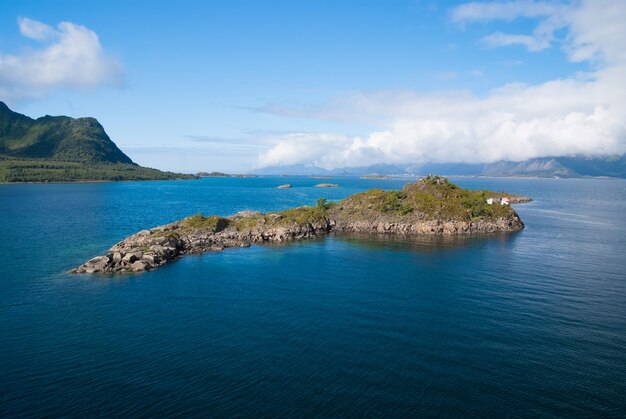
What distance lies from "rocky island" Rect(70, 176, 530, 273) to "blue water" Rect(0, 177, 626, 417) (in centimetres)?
920

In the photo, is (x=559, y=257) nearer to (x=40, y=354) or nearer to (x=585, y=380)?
(x=585, y=380)

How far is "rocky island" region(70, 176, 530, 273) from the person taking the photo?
276ft

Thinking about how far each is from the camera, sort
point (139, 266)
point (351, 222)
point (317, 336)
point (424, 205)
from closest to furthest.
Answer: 1. point (317, 336)
2. point (139, 266)
3. point (351, 222)
4. point (424, 205)

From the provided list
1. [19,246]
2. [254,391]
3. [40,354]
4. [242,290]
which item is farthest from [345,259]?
[19,246]

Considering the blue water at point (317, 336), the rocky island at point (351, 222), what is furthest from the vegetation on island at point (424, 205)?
the blue water at point (317, 336)

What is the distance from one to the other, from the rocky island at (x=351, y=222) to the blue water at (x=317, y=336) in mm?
9202

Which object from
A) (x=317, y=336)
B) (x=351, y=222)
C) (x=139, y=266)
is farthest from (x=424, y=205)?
(x=317, y=336)

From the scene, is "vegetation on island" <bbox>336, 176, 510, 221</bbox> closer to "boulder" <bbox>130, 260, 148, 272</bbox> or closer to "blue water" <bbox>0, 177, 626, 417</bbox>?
"blue water" <bbox>0, 177, 626, 417</bbox>

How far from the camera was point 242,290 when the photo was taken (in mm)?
57156

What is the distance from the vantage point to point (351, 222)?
113625 mm

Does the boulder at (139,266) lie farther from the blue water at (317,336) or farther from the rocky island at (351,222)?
the rocky island at (351,222)

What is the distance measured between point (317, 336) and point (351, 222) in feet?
240

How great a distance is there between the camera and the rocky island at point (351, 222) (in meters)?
84.2

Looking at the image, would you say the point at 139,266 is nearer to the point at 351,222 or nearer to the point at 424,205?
the point at 351,222
